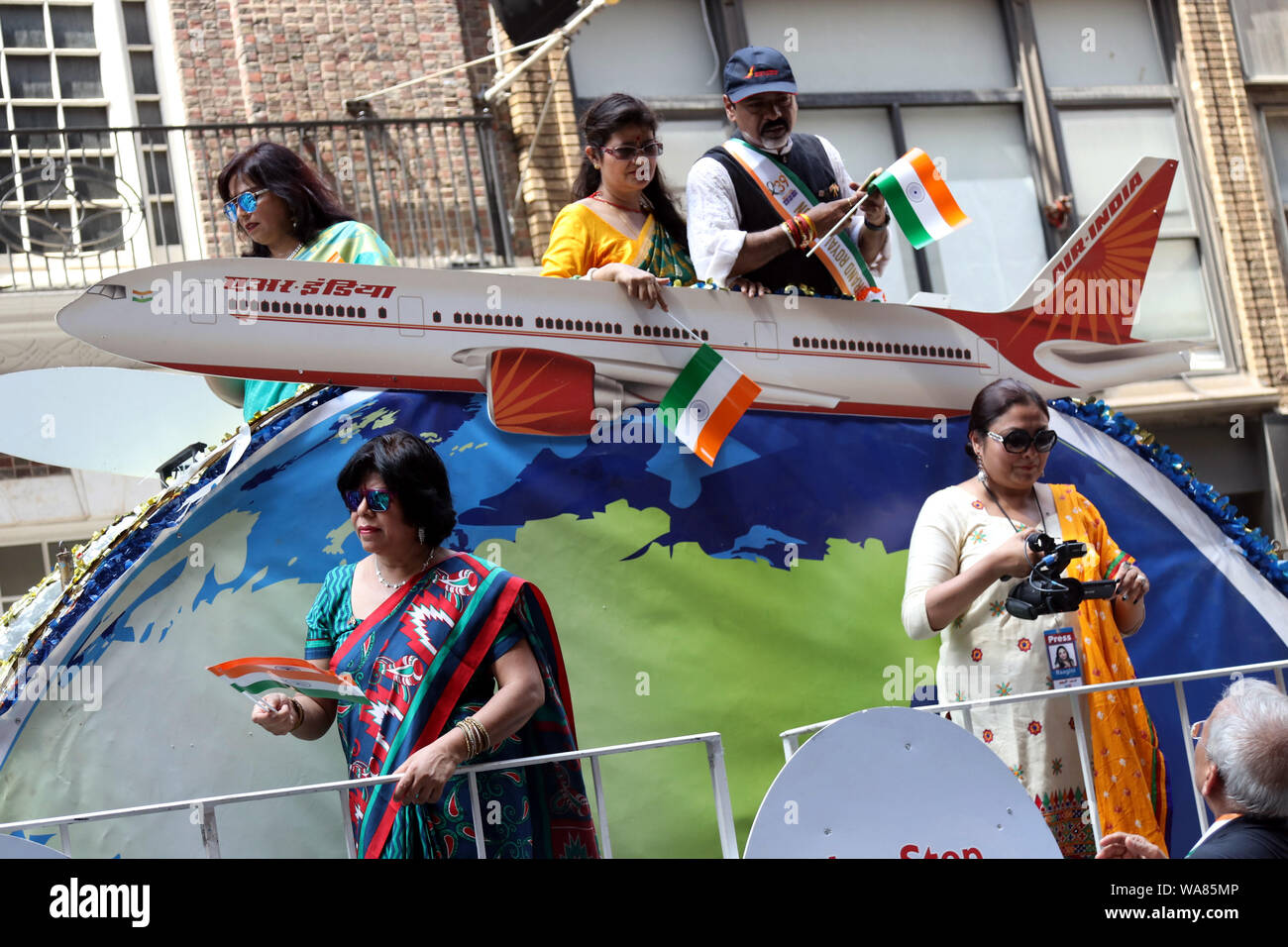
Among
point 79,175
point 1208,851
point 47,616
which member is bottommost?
point 1208,851

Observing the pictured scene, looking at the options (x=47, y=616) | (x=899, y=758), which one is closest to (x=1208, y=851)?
(x=899, y=758)

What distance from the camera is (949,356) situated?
500cm

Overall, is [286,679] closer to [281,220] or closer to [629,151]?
[281,220]

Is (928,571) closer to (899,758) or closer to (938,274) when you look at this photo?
(899,758)

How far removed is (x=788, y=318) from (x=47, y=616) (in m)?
2.29

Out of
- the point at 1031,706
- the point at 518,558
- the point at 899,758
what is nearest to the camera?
the point at 899,758

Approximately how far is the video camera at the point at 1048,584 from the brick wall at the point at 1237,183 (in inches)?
338

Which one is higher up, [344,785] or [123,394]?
[123,394]

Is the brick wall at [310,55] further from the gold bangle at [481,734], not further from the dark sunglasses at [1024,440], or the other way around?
the gold bangle at [481,734]

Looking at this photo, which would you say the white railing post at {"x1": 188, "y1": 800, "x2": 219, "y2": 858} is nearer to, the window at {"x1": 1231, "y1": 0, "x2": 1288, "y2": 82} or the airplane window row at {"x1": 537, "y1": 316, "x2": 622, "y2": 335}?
the airplane window row at {"x1": 537, "y1": 316, "x2": 622, "y2": 335}

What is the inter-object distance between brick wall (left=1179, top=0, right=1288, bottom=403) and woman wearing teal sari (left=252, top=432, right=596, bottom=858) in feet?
30.7

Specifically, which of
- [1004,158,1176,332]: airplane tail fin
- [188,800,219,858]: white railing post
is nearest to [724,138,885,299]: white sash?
[1004,158,1176,332]: airplane tail fin

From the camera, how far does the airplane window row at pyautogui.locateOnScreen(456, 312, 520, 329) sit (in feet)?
14.2

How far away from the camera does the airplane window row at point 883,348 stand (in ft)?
15.6
